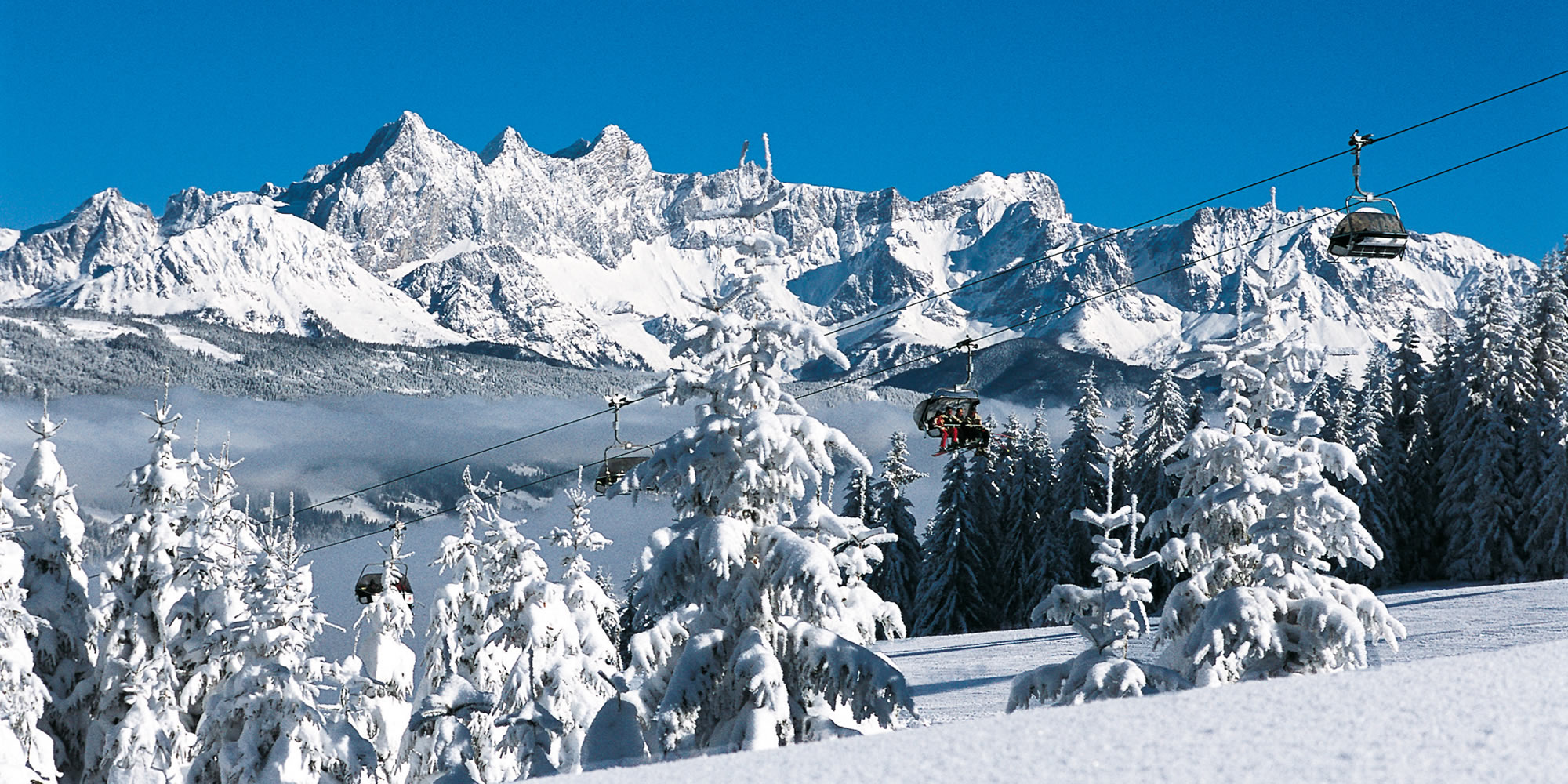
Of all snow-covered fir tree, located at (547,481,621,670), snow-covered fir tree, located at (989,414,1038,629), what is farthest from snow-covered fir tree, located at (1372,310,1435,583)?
snow-covered fir tree, located at (547,481,621,670)

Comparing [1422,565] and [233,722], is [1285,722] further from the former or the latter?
[1422,565]

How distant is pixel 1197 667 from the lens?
1573 centimetres

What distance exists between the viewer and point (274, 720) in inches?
774

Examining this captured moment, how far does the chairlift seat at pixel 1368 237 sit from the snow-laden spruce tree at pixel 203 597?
1833 centimetres

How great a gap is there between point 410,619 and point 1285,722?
30.3 m

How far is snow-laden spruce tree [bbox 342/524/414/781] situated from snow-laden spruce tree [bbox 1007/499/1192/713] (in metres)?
16.2

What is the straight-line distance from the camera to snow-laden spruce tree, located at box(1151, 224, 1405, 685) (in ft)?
50.8

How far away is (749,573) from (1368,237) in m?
8.57

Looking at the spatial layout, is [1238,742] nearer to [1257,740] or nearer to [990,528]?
[1257,740]

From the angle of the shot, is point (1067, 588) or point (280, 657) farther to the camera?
point (280, 657)

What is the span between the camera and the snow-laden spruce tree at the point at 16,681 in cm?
1944

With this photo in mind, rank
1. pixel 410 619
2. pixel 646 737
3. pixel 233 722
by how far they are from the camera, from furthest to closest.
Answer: pixel 410 619 < pixel 233 722 < pixel 646 737

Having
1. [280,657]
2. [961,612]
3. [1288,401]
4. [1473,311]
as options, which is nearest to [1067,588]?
[1288,401]

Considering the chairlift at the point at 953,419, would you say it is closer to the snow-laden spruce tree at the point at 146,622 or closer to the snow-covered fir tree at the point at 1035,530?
the snow-laden spruce tree at the point at 146,622
